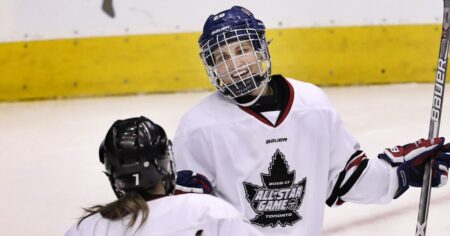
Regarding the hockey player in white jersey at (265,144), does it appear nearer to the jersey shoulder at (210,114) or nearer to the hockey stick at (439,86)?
the jersey shoulder at (210,114)

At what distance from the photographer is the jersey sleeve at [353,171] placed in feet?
6.72

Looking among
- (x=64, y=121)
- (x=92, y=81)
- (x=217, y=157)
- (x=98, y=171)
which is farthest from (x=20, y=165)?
(x=217, y=157)

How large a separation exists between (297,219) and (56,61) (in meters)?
3.41

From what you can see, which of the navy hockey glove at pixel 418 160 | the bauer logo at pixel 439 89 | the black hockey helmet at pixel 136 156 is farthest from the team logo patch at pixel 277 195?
the black hockey helmet at pixel 136 156

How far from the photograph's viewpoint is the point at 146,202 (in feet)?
4.97

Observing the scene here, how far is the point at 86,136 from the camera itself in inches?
173

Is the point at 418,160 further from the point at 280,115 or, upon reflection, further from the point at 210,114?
the point at 210,114

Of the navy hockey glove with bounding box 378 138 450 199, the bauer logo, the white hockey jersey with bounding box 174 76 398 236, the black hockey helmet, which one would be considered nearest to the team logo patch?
the white hockey jersey with bounding box 174 76 398 236

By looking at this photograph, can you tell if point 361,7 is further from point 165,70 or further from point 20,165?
point 20,165

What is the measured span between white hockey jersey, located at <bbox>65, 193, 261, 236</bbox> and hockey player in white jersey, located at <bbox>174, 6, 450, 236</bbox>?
0.45 metres

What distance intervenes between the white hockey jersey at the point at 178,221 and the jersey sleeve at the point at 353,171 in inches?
22.5

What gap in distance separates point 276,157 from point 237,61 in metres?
0.24

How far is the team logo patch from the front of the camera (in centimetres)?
Result: 200

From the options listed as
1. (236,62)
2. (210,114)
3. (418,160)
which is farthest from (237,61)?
(418,160)
